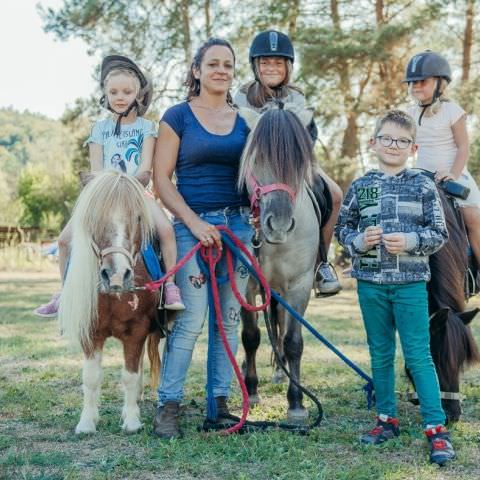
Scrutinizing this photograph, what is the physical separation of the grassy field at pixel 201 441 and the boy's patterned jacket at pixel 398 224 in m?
0.96

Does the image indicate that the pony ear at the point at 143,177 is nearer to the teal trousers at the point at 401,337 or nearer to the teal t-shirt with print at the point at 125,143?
the teal t-shirt with print at the point at 125,143

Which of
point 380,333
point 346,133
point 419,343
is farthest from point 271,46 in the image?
point 346,133

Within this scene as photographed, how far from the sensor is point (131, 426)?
156 inches

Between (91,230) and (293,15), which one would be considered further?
(293,15)

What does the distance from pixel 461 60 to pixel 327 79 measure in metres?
3.74

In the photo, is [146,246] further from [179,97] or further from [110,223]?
[179,97]

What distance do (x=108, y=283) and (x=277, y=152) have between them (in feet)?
3.97

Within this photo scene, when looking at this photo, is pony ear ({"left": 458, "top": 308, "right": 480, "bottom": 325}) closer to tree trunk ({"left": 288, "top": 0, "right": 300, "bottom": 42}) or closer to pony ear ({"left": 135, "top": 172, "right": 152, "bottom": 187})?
pony ear ({"left": 135, "top": 172, "right": 152, "bottom": 187})

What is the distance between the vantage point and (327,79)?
1778 centimetres

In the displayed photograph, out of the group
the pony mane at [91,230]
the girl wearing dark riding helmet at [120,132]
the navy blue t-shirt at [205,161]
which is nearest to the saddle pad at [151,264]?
the pony mane at [91,230]

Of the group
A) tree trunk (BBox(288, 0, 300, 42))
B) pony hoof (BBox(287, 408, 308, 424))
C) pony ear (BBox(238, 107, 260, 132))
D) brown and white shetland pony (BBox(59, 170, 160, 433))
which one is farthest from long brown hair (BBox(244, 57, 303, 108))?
tree trunk (BBox(288, 0, 300, 42))

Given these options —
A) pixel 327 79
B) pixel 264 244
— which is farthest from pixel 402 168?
pixel 327 79

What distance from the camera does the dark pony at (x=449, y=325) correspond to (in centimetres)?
392

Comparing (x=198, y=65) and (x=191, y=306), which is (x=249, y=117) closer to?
(x=198, y=65)
